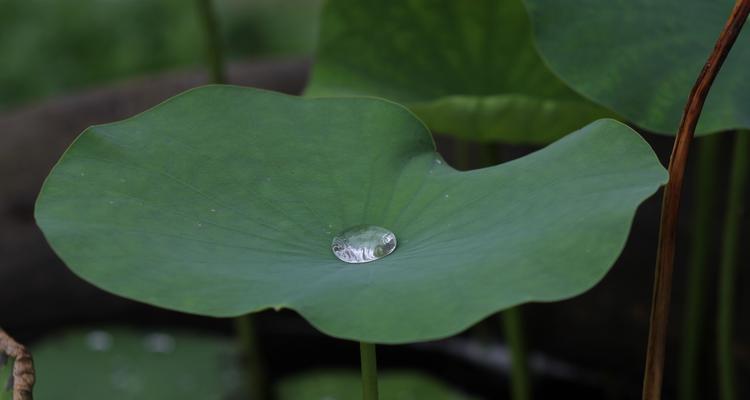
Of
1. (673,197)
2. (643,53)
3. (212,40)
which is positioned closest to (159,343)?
(212,40)

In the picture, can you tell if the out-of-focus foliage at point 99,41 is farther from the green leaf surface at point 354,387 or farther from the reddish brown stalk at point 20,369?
the reddish brown stalk at point 20,369

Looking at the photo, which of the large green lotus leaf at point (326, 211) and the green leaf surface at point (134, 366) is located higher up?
the green leaf surface at point (134, 366)

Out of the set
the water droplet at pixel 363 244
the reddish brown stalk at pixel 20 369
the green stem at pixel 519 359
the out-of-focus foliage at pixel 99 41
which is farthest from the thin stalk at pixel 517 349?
the out-of-focus foliage at pixel 99 41

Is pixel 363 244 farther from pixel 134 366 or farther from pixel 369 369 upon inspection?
pixel 134 366

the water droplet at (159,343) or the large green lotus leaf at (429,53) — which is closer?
the large green lotus leaf at (429,53)

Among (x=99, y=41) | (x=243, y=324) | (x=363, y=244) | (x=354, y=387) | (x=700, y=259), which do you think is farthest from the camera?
(x=99, y=41)

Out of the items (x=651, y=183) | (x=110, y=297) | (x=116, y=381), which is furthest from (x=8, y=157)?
(x=651, y=183)

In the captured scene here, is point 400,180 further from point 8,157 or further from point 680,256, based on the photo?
point 8,157
